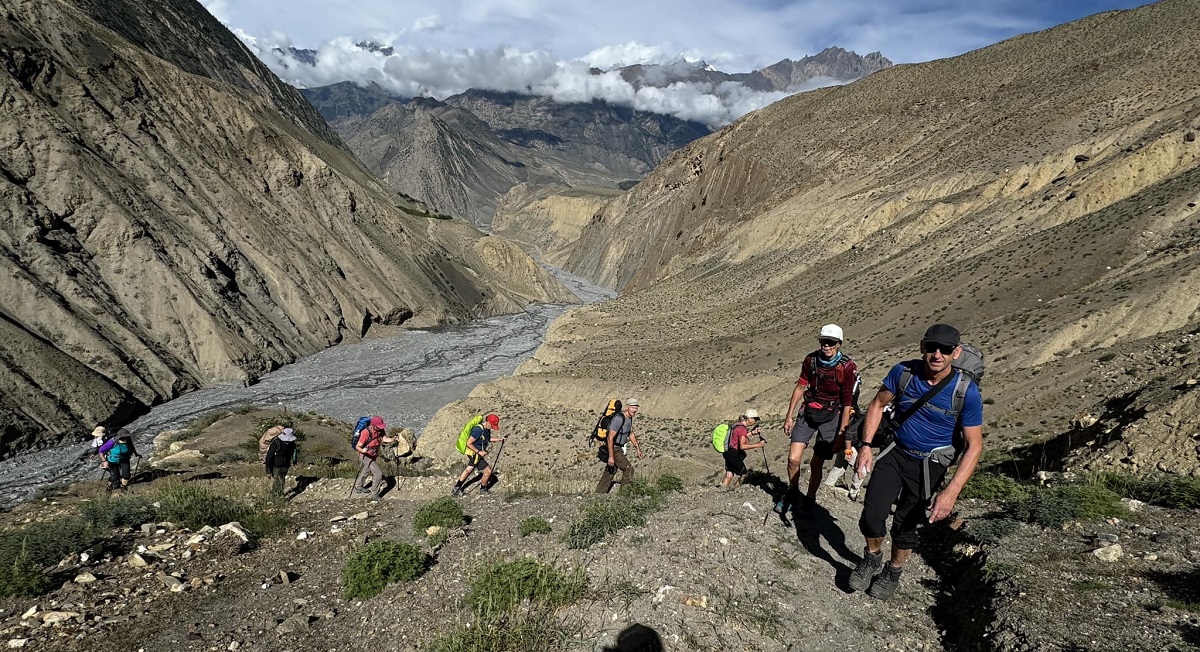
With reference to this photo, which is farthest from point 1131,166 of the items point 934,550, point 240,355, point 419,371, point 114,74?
point 114,74

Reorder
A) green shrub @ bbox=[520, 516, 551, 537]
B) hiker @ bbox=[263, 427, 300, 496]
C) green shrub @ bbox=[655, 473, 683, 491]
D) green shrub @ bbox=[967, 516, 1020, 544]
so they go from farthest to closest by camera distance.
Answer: hiker @ bbox=[263, 427, 300, 496] → green shrub @ bbox=[655, 473, 683, 491] → green shrub @ bbox=[520, 516, 551, 537] → green shrub @ bbox=[967, 516, 1020, 544]

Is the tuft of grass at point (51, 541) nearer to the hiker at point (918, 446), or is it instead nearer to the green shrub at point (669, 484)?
the green shrub at point (669, 484)

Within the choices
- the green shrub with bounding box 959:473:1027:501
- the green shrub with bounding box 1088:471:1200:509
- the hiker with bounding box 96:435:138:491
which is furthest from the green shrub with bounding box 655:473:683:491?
the hiker with bounding box 96:435:138:491

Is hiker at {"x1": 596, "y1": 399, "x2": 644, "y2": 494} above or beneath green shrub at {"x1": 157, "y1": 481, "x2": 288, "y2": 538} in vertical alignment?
above

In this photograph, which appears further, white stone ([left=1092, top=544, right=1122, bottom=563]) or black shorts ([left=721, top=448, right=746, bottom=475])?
black shorts ([left=721, top=448, right=746, bottom=475])

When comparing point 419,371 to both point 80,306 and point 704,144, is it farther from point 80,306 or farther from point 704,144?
point 704,144

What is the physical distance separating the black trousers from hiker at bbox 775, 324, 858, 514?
5.02 feet

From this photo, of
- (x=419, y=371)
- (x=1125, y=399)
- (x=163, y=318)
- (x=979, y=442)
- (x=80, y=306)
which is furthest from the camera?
(x=419, y=371)

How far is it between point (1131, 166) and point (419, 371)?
1363 inches

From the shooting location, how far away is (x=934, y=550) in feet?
19.1

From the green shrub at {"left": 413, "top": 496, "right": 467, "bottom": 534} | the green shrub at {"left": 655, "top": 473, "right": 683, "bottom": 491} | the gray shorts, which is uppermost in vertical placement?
the gray shorts

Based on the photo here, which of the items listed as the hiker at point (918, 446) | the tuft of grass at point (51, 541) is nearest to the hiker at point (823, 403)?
the hiker at point (918, 446)

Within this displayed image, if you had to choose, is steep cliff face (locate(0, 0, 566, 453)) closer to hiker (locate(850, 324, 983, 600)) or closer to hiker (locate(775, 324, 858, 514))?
hiker (locate(775, 324, 858, 514))

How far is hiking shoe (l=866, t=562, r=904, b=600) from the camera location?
482cm
